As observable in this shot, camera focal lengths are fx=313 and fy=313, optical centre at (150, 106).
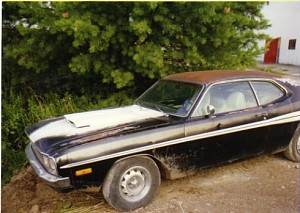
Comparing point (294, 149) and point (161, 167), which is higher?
point (161, 167)

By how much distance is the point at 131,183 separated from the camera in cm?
355

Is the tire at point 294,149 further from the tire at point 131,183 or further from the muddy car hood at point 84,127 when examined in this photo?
the tire at point 131,183

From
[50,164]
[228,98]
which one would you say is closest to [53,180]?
[50,164]

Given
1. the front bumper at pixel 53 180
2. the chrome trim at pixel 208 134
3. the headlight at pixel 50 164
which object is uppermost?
the chrome trim at pixel 208 134

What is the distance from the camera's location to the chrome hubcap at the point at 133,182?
138 inches

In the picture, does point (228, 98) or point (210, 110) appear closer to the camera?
point (210, 110)

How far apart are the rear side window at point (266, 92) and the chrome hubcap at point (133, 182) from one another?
2.10 metres

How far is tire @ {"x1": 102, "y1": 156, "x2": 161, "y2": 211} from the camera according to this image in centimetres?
340

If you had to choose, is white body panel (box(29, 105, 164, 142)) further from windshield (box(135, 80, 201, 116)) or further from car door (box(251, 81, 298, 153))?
car door (box(251, 81, 298, 153))

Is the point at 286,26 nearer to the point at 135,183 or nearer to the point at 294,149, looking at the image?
the point at 294,149

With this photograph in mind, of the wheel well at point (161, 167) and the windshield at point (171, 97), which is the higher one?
the windshield at point (171, 97)

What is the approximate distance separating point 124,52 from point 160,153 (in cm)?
246

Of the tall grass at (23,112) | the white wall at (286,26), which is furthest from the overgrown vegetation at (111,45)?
the white wall at (286,26)

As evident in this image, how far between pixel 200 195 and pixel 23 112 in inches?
149
